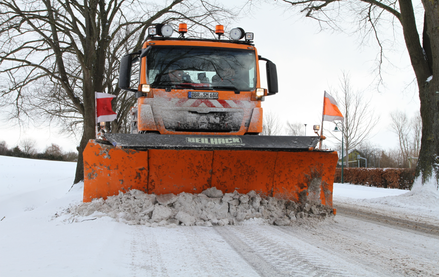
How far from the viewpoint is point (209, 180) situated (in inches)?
183

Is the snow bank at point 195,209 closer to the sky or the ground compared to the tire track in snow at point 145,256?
closer to the sky

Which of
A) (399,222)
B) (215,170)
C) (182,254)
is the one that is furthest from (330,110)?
(182,254)

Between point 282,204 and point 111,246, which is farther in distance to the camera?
point 282,204

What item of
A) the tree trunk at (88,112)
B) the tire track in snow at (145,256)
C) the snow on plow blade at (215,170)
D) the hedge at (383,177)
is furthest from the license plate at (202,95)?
the hedge at (383,177)

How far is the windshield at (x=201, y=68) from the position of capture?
4.98 metres

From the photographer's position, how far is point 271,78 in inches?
213

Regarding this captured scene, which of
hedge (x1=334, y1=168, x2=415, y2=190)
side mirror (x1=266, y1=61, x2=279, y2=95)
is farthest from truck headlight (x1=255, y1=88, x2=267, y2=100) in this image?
hedge (x1=334, y1=168, x2=415, y2=190)

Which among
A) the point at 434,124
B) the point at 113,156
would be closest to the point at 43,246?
the point at 113,156

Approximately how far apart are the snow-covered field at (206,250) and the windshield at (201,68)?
2158 millimetres

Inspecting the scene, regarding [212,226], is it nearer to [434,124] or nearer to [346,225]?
[346,225]

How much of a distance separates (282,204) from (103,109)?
14.2ft

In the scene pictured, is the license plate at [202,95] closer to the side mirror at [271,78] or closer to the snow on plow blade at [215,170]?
the snow on plow blade at [215,170]

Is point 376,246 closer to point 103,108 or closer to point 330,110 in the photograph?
point 330,110

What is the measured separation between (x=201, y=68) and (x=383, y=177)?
13.4 m
